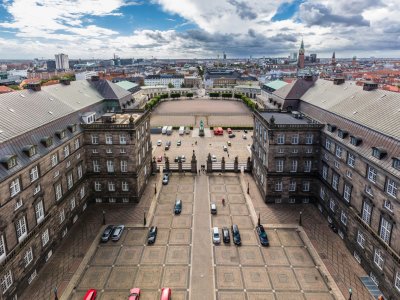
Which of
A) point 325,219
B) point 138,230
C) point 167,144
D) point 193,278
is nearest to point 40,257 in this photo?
point 138,230

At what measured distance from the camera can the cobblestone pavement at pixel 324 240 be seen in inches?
1833

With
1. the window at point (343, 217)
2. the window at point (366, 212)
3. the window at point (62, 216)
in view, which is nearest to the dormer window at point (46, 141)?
the window at point (62, 216)

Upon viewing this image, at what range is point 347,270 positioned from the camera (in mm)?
49219

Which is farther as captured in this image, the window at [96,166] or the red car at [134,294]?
the window at [96,166]

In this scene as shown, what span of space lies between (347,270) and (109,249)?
131 ft

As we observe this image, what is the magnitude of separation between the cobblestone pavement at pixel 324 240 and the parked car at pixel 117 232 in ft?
93.3

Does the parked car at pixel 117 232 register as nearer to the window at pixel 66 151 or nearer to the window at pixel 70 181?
the window at pixel 70 181

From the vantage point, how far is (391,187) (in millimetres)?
42906

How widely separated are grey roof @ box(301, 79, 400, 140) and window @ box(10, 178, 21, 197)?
5481cm

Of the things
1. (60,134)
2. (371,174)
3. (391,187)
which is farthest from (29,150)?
(391,187)

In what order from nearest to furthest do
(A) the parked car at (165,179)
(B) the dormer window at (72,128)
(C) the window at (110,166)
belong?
(B) the dormer window at (72,128) → (C) the window at (110,166) → (A) the parked car at (165,179)

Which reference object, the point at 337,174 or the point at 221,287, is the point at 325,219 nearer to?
the point at 337,174

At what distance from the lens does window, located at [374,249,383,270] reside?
44.6 meters

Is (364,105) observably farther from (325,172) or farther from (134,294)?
(134,294)
